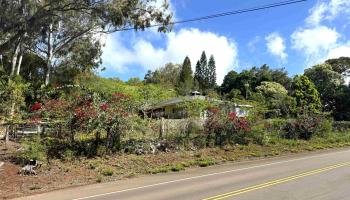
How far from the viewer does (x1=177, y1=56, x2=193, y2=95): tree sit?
265 feet

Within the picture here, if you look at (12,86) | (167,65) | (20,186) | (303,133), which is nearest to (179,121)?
(12,86)

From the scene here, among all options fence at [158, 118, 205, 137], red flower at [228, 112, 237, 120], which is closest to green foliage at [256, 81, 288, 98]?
red flower at [228, 112, 237, 120]

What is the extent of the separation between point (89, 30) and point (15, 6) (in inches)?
675

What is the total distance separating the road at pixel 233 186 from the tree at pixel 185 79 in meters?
61.2

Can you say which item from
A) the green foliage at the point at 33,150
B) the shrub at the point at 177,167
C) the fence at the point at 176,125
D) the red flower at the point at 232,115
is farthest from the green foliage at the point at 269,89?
the green foliage at the point at 33,150

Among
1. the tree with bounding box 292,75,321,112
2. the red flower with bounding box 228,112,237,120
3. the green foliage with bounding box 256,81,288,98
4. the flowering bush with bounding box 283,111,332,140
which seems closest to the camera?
the red flower with bounding box 228,112,237,120

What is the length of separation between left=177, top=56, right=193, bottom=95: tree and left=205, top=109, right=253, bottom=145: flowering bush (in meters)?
51.7

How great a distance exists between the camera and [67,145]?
20016mm

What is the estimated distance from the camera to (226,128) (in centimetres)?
2638

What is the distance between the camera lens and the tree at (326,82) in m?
63.6

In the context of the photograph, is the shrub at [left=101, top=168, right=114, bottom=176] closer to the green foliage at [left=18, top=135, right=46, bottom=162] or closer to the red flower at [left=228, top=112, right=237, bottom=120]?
the green foliage at [left=18, top=135, right=46, bottom=162]

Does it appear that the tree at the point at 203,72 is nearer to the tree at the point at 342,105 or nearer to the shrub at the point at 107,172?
the tree at the point at 342,105

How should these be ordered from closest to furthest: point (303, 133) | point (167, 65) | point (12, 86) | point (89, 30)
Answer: point (12, 86) < point (303, 133) < point (89, 30) < point (167, 65)

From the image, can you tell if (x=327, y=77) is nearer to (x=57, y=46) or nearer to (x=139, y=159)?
(x=57, y=46)
